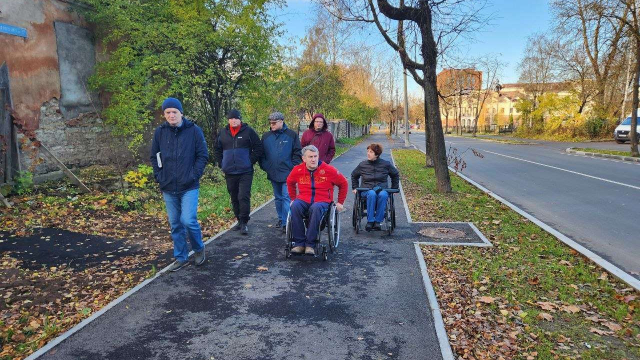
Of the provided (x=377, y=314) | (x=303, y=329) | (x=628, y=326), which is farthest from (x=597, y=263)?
(x=303, y=329)

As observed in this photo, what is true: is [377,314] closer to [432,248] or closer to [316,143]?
[432,248]

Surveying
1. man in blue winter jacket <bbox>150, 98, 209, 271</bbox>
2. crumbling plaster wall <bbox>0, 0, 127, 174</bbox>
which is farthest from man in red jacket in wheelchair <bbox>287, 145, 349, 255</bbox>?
crumbling plaster wall <bbox>0, 0, 127, 174</bbox>

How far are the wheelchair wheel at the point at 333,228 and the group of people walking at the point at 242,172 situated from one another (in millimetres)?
246

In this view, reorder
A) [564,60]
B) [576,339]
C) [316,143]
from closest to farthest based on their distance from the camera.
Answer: [576,339]
[316,143]
[564,60]

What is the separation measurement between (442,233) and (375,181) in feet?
4.72

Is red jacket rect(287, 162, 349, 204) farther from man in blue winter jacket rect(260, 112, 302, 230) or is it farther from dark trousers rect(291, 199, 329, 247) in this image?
man in blue winter jacket rect(260, 112, 302, 230)

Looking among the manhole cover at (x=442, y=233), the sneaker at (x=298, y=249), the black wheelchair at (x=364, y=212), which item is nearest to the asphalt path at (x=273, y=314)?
the sneaker at (x=298, y=249)

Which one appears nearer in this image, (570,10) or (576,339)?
(576,339)

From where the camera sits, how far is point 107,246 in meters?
6.20

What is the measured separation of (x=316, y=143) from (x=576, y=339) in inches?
195

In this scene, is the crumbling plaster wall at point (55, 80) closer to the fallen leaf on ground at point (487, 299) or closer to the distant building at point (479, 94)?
the fallen leaf on ground at point (487, 299)

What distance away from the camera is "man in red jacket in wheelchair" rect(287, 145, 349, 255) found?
5.41 metres

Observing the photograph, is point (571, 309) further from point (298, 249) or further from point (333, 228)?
point (298, 249)

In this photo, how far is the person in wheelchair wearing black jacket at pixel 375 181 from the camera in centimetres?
670
